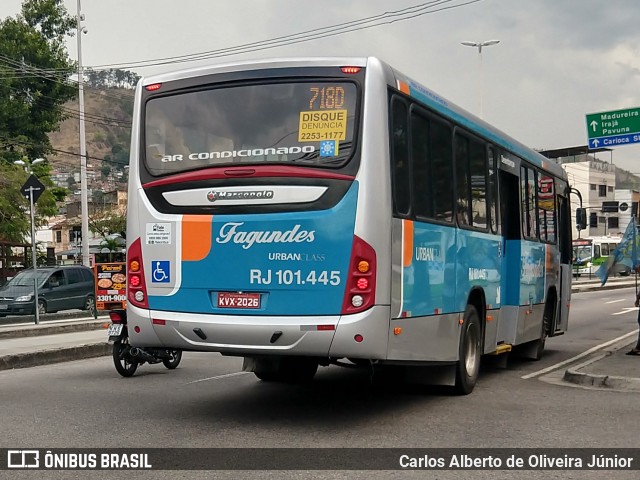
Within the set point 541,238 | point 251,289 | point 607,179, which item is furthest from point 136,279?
point 607,179

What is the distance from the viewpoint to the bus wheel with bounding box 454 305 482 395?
9859 millimetres

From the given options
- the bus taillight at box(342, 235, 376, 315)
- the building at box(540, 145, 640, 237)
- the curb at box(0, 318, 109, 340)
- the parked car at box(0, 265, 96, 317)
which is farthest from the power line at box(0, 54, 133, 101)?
the building at box(540, 145, 640, 237)

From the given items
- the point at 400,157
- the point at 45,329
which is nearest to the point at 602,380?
the point at 400,157

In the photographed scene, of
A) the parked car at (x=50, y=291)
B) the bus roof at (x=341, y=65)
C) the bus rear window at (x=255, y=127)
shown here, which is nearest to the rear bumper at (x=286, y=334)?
the bus rear window at (x=255, y=127)

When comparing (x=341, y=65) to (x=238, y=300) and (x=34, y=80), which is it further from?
(x=34, y=80)

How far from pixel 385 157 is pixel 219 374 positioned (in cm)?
537

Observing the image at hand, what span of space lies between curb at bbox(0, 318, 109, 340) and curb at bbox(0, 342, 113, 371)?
17.0 ft

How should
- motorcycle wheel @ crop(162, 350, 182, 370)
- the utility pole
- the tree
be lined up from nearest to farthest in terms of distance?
1. motorcycle wheel @ crop(162, 350, 182, 370)
2. the utility pole
3. the tree

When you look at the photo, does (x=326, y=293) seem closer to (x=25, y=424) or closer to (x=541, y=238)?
(x=25, y=424)

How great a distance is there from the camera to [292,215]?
25.6 ft

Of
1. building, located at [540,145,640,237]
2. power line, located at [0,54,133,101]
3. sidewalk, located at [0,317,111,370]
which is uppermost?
power line, located at [0,54,133,101]

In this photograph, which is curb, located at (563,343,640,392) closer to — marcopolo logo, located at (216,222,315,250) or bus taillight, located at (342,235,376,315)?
bus taillight, located at (342,235,376,315)

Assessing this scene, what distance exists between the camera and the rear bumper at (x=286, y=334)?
7566 millimetres

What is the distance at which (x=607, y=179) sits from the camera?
361 ft
